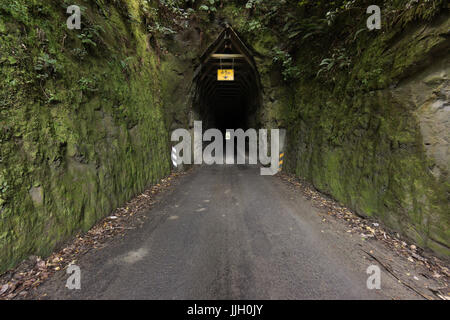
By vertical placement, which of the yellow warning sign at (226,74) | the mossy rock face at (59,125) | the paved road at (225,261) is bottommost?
the paved road at (225,261)

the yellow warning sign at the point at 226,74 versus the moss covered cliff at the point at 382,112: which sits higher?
the yellow warning sign at the point at 226,74

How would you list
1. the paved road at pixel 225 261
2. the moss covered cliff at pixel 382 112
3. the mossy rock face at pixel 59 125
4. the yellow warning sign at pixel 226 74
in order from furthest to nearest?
1. the yellow warning sign at pixel 226 74
2. the moss covered cliff at pixel 382 112
3. the mossy rock face at pixel 59 125
4. the paved road at pixel 225 261

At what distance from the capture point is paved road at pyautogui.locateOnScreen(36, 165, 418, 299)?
2031 mm

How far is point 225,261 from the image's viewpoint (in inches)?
101

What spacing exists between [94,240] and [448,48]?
704 cm

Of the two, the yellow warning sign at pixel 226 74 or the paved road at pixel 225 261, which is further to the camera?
the yellow warning sign at pixel 226 74

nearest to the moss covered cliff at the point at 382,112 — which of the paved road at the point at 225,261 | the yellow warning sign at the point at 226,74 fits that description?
the paved road at the point at 225,261

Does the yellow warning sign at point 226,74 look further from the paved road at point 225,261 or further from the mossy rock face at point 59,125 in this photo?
the paved road at point 225,261

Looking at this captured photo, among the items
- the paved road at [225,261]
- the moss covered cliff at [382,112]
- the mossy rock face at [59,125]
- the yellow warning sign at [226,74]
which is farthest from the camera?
the yellow warning sign at [226,74]

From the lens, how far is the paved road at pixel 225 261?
2031 millimetres

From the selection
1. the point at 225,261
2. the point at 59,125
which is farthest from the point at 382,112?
the point at 59,125

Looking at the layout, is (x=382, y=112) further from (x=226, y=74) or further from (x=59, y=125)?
(x=226, y=74)
